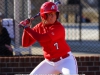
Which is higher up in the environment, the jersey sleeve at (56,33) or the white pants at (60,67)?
the jersey sleeve at (56,33)

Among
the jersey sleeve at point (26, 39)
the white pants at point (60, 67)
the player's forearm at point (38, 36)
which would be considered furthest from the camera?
the jersey sleeve at point (26, 39)

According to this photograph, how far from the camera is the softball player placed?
19.5 feet

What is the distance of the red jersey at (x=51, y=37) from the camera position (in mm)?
5902

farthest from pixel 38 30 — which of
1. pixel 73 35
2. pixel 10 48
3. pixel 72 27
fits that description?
pixel 72 27

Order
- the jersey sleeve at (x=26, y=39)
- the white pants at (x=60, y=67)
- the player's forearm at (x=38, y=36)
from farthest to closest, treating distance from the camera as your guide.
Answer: the jersey sleeve at (x=26, y=39)
the white pants at (x=60, y=67)
the player's forearm at (x=38, y=36)

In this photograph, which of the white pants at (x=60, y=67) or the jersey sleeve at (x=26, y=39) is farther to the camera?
the jersey sleeve at (x=26, y=39)

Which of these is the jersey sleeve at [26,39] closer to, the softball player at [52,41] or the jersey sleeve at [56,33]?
the softball player at [52,41]

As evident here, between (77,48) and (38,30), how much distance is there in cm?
408

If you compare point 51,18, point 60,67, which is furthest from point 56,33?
point 60,67

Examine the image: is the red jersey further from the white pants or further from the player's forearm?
the white pants

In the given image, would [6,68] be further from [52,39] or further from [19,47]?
[52,39]

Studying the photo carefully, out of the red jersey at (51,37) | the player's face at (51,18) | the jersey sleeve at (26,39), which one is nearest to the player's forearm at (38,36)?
the red jersey at (51,37)

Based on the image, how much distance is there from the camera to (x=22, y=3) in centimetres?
881

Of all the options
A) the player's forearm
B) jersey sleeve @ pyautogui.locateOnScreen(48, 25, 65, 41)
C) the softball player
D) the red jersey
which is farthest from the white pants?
the player's forearm
